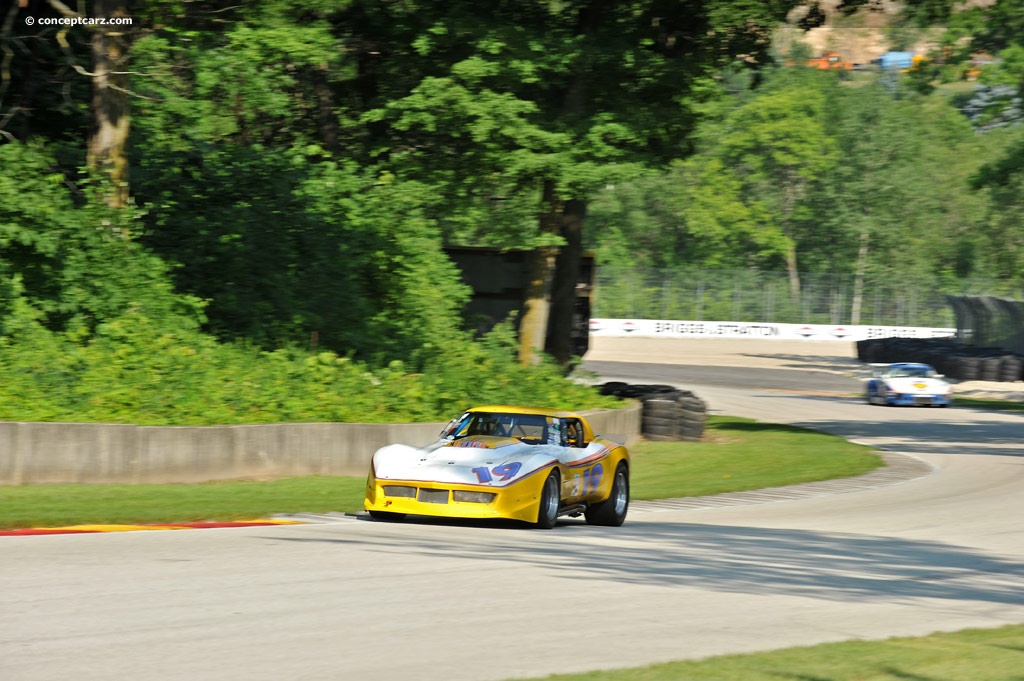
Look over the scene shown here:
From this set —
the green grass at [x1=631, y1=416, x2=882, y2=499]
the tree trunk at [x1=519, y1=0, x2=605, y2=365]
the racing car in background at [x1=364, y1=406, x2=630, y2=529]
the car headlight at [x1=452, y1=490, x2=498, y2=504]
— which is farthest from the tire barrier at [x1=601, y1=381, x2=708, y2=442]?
the car headlight at [x1=452, y1=490, x2=498, y2=504]

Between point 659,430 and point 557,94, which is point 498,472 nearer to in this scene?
point 659,430

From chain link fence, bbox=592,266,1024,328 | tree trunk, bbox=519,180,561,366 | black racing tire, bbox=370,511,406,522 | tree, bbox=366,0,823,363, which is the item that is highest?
tree, bbox=366,0,823,363

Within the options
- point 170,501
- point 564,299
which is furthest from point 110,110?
point 564,299

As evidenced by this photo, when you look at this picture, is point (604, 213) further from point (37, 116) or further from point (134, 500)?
point (134, 500)

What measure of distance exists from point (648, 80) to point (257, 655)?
2267cm

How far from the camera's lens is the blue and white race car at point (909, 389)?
3947 centimetres

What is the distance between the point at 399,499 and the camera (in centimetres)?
1309

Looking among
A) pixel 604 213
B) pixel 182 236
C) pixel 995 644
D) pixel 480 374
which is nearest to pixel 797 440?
pixel 480 374

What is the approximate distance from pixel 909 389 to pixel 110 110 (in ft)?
82.2

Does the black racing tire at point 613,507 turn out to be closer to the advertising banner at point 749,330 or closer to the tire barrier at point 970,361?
the tire barrier at point 970,361

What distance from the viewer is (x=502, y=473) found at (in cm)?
1298

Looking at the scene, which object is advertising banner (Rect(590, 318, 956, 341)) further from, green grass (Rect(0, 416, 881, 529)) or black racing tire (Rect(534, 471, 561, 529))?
black racing tire (Rect(534, 471, 561, 529))

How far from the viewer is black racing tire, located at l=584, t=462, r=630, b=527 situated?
14.6 m

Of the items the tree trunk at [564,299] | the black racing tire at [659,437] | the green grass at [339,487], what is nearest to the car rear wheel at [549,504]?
the green grass at [339,487]
